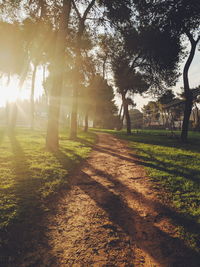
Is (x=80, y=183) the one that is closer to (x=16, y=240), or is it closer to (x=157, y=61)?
(x=16, y=240)

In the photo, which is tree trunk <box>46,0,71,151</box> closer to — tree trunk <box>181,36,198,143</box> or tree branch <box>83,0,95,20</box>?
tree branch <box>83,0,95,20</box>

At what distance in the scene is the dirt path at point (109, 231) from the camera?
202 cm

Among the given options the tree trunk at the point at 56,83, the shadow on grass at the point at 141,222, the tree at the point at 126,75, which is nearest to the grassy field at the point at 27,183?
the shadow on grass at the point at 141,222

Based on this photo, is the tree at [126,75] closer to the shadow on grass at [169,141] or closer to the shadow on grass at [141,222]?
the shadow on grass at [169,141]

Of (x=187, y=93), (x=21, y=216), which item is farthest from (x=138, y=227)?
(x=187, y=93)

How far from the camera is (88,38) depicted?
1653 centimetres

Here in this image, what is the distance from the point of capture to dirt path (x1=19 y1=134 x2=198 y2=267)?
2021 millimetres

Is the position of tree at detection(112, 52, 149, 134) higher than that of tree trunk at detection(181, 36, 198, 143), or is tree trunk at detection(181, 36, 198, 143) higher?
tree at detection(112, 52, 149, 134)

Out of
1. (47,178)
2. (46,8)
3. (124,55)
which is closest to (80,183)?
(47,178)

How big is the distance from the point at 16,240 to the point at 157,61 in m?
19.3

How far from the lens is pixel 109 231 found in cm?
257

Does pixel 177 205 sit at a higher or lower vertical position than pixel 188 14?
lower

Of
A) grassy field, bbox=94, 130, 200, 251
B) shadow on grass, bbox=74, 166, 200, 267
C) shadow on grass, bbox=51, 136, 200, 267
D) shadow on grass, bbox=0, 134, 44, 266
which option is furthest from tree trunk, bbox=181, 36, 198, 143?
shadow on grass, bbox=0, 134, 44, 266

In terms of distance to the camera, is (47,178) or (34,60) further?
(34,60)
